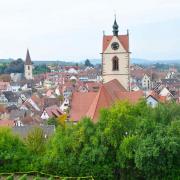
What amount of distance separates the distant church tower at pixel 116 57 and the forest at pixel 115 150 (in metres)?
18.9

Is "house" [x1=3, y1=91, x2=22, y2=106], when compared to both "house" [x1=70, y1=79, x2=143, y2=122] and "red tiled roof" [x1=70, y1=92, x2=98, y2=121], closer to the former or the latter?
"red tiled roof" [x1=70, y1=92, x2=98, y2=121]

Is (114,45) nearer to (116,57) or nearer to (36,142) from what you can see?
(116,57)

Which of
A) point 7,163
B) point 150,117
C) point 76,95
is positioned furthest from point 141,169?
point 76,95

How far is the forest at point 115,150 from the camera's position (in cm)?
2595

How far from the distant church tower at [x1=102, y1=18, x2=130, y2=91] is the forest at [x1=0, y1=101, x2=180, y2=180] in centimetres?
1893

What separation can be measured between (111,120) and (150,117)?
256 cm

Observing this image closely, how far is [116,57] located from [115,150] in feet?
73.0

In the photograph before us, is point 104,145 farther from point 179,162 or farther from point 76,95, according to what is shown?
point 76,95

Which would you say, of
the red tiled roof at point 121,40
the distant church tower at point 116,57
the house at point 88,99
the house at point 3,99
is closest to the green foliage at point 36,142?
the house at point 88,99

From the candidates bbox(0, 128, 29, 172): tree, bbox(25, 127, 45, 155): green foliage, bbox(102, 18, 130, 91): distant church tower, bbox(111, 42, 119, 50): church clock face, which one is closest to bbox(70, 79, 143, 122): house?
bbox(102, 18, 130, 91): distant church tower

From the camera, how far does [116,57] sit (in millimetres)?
48469

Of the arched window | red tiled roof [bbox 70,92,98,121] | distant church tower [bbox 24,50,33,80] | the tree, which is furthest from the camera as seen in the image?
distant church tower [bbox 24,50,33,80]

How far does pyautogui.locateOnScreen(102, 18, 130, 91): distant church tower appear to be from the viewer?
48.1 m

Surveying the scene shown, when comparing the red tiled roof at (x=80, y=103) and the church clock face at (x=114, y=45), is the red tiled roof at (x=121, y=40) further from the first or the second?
the red tiled roof at (x=80, y=103)
